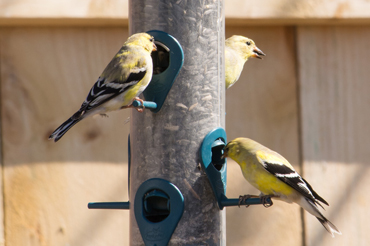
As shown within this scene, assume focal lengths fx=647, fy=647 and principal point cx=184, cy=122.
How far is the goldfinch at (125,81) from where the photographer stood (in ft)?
12.9

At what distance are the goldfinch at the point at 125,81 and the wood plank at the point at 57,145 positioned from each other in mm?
630

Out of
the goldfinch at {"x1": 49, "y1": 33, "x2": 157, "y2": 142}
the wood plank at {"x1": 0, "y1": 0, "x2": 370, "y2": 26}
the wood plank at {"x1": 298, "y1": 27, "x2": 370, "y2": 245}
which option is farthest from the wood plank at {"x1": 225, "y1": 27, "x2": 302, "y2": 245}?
the goldfinch at {"x1": 49, "y1": 33, "x2": 157, "y2": 142}

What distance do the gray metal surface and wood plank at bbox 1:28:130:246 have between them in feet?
1.88

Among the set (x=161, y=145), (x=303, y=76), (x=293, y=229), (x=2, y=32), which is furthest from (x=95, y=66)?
(x=293, y=229)

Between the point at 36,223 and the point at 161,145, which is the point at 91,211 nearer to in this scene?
the point at 36,223

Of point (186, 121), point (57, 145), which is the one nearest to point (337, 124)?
point (186, 121)

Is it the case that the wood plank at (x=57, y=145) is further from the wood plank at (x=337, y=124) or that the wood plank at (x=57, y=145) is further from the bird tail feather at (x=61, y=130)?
the wood plank at (x=337, y=124)

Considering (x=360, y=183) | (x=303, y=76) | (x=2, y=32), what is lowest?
(x=360, y=183)

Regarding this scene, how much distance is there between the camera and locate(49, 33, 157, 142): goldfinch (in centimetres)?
393

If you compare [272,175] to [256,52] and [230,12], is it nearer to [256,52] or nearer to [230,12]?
[256,52]

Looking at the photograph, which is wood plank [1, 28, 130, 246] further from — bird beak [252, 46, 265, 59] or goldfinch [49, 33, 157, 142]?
bird beak [252, 46, 265, 59]

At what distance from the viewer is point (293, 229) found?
15.3 feet

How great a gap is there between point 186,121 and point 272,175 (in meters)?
0.71

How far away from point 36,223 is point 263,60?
205 cm
